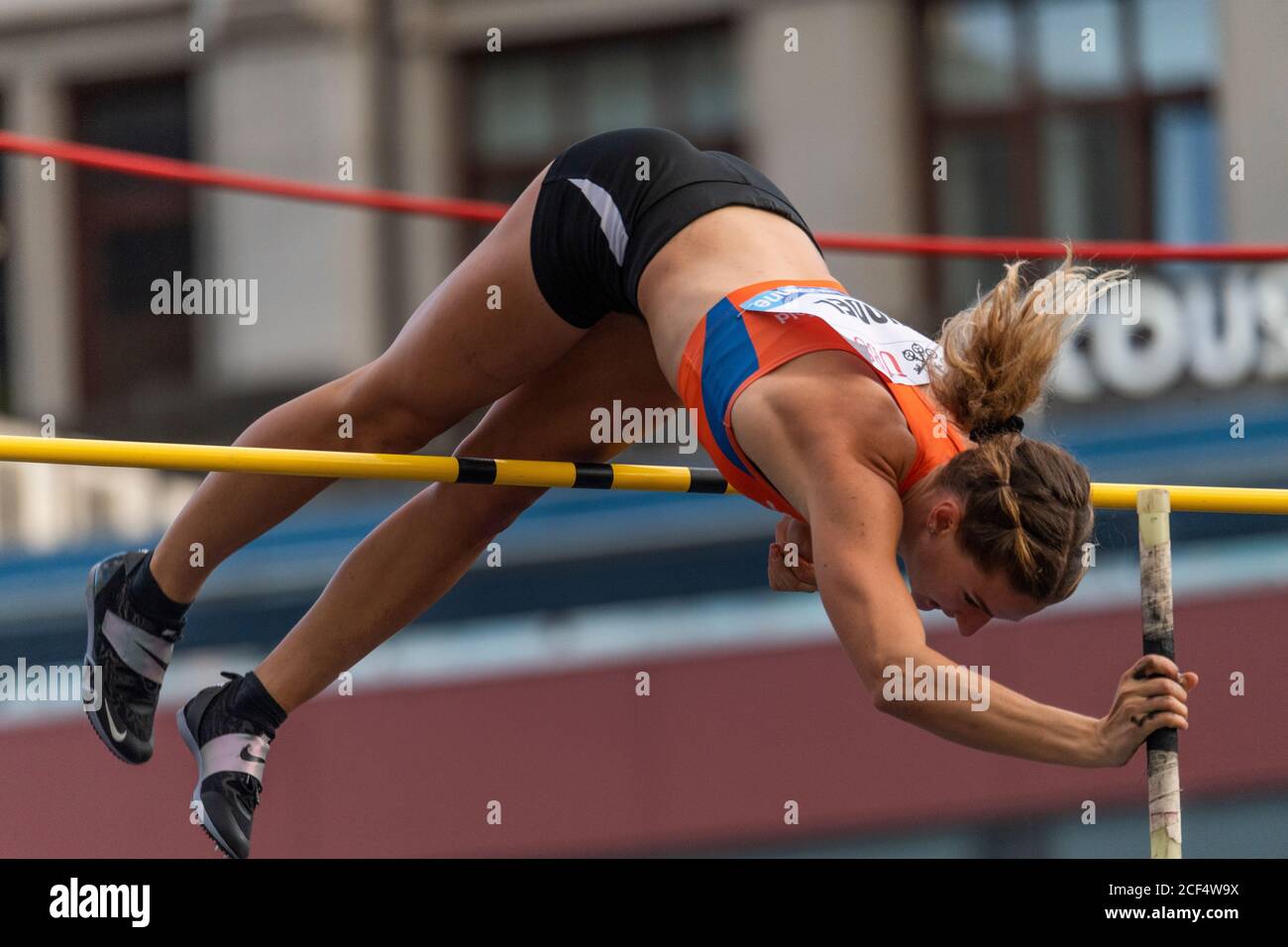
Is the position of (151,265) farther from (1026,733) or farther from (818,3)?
(1026,733)

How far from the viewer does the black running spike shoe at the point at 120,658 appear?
4.73m

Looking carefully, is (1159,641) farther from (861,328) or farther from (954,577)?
(861,328)

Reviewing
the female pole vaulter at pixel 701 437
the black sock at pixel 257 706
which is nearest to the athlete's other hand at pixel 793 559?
the female pole vaulter at pixel 701 437

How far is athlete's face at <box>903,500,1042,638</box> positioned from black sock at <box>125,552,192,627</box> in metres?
1.84

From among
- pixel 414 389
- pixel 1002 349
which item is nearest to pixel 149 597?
pixel 414 389

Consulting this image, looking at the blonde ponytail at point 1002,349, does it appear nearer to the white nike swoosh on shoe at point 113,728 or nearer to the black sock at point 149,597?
the black sock at point 149,597

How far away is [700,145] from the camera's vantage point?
1234cm

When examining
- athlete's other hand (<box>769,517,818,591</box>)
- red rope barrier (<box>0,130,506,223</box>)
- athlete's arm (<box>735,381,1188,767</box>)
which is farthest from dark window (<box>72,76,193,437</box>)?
athlete's arm (<box>735,381,1188,767</box>)

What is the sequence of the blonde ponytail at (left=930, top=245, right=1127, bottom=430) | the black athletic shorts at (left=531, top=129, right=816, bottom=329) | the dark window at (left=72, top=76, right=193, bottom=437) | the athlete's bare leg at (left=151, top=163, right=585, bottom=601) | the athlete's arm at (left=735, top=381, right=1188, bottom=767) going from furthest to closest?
the dark window at (left=72, top=76, right=193, bottom=437), the athlete's bare leg at (left=151, top=163, right=585, bottom=601), the black athletic shorts at (left=531, top=129, right=816, bottom=329), the blonde ponytail at (left=930, top=245, right=1127, bottom=430), the athlete's arm at (left=735, top=381, right=1188, bottom=767)

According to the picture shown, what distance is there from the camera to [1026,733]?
349 centimetres

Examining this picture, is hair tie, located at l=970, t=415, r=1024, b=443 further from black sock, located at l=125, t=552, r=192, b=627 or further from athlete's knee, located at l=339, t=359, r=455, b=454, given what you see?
black sock, located at l=125, t=552, r=192, b=627

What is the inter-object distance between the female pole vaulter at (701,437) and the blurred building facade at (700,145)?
5.17 m

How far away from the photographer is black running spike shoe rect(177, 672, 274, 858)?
4.58 metres

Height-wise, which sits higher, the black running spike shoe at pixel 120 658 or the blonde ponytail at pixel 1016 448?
the blonde ponytail at pixel 1016 448
